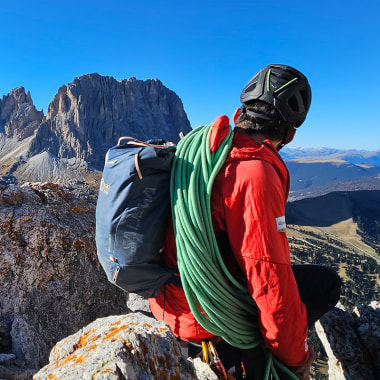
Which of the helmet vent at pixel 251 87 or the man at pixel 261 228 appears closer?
the man at pixel 261 228

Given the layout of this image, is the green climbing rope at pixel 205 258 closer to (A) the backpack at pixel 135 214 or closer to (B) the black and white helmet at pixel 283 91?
(A) the backpack at pixel 135 214

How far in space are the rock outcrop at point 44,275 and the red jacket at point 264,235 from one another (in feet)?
11.0

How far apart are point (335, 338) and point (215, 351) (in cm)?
338

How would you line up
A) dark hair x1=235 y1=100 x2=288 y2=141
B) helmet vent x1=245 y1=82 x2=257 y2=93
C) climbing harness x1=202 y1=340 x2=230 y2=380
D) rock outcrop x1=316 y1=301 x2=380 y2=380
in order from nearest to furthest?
climbing harness x1=202 y1=340 x2=230 y2=380, dark hair x1=235 y1=100 x2=288 y2=141, helmet vent x1=245 y1=82 x2=257 y2=93, rock outcrop x1=316 y1=301 x2=380 y2=380

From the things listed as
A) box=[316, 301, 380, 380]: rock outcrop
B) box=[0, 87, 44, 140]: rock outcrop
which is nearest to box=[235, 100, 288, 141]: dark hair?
box=[316, 301, 380, 380]: rock outcrop

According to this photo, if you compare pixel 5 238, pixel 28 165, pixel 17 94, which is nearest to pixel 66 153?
pixel 28 165

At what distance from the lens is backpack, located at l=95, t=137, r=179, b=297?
101 inches

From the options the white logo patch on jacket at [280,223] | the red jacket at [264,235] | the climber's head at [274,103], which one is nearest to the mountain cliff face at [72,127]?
the climber's head at [274,103]

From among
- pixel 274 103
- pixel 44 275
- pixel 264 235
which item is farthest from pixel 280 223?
pixel 44 275

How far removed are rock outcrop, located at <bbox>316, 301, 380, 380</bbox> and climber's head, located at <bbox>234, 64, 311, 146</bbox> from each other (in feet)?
13.3

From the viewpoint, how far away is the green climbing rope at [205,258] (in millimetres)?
2633

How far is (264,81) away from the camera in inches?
123

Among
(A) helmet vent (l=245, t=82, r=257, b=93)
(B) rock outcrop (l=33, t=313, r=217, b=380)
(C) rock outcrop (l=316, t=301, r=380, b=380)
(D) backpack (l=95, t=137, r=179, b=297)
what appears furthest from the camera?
(C) rock outcrop (l=316, t=301, r=380, b=380)

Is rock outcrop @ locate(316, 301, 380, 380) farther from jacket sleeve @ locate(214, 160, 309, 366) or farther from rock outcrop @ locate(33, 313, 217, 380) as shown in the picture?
rock outcrop @ locate(33, 313, 217, 380)
